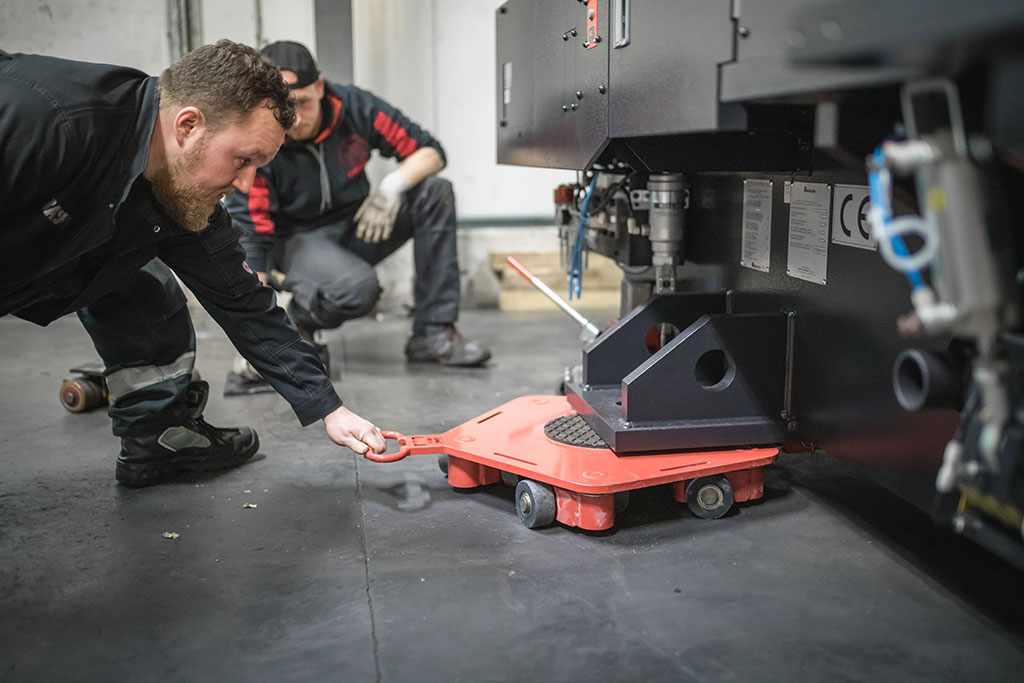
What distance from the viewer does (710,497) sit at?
64.2 inches

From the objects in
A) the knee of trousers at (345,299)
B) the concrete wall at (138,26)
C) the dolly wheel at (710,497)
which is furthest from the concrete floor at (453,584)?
the concrete wall at (138,26)

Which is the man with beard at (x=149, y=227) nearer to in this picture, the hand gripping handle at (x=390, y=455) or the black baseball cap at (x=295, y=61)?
the hand gripping handle at (x=390, y=455)

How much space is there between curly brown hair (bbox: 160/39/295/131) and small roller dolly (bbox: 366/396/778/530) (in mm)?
635

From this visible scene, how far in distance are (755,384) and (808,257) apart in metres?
0.26

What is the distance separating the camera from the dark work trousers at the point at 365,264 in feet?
9.39

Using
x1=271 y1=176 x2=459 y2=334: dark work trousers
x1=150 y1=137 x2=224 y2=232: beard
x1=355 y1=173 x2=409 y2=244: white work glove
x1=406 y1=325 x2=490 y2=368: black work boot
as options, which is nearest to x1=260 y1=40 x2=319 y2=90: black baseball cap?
x1=355 y1=173 x2=409 y2=244: white work glove

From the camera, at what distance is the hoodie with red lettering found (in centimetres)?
286

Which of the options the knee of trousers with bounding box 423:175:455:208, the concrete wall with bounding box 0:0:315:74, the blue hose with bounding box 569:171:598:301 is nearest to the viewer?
the blue hose with bounding box 569:171:598:301

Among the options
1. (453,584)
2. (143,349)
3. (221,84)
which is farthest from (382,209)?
(453,584)

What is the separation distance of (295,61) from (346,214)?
571 millimetres

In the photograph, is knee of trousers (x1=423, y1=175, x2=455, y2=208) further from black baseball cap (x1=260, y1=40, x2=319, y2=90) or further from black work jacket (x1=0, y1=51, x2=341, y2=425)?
black work jacket (x1=0, y1=51, x2=341, y2=425)

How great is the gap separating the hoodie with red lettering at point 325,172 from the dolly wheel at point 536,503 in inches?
61.4

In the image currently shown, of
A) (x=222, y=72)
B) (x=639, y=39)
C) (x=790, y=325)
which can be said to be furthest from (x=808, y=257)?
(x=222, y=72)

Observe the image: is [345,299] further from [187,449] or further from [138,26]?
[138,26]
